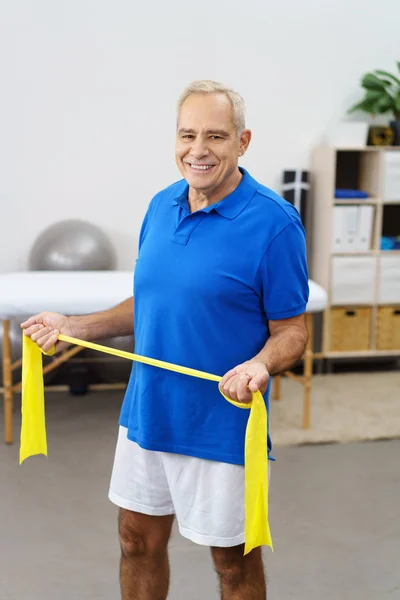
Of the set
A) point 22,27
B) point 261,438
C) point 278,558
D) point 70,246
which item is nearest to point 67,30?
point 22,27

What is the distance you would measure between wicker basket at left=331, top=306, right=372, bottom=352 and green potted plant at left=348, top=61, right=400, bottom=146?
104 centimetres

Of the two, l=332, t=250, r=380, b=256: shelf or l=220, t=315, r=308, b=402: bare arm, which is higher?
l=220, t=315, r=308, b=402: bare arm

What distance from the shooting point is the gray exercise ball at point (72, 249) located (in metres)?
3.98

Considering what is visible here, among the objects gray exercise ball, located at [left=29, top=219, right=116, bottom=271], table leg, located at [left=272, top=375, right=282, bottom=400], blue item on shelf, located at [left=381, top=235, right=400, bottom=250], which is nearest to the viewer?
gray exercise ball, located at [left=29, top=219, right=116, bottom=271]

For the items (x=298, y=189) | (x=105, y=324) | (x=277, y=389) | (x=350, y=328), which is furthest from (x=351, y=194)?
(x=105, y=324)

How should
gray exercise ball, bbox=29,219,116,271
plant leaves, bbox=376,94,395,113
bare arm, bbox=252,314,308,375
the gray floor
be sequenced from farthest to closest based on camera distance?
plant leaves, bbox=376,94,395,113 → gray exercise ball, bbox=29,219,116,271 → the gray floor → bare arm, bbox=252,314,308,375

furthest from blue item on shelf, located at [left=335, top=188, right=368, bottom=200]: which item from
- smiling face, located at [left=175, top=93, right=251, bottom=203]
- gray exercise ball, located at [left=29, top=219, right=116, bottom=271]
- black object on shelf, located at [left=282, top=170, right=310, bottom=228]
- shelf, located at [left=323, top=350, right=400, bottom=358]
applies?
smiling face, located at [left=175, top=93, right=251, bottom=203]

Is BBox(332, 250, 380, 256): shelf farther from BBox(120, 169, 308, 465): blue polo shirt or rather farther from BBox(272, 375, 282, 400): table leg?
BBox(120, 169, 308, 465): blue polo shirt

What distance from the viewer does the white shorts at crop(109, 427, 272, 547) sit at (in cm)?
159

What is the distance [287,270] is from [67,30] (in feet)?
10.7

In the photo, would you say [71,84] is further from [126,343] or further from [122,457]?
[122,457]

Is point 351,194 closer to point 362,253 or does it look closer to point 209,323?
point 362,253

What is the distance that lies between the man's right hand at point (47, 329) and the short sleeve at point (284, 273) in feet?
1.67

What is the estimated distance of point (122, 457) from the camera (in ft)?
5.59
